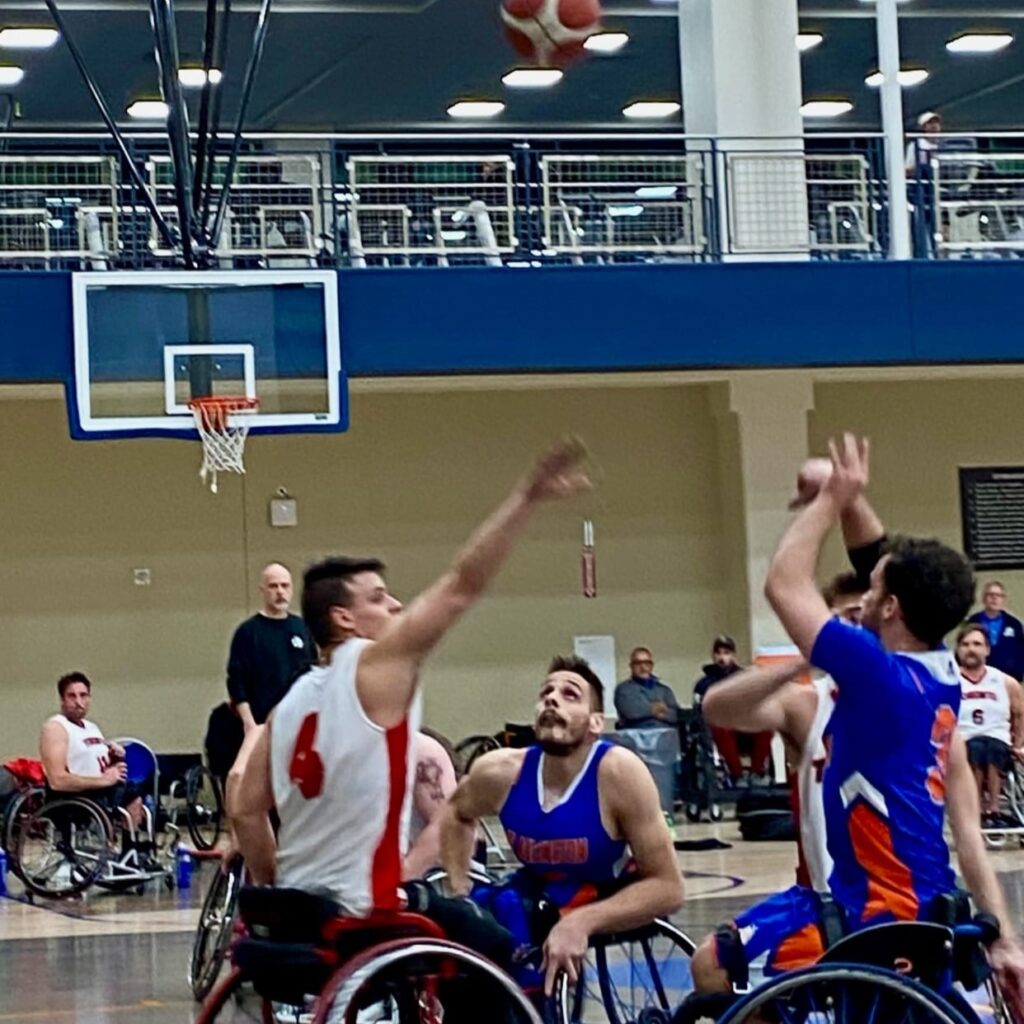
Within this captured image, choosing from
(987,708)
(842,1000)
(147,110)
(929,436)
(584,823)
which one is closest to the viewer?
(842,1000)

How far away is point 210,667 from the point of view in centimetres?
1908

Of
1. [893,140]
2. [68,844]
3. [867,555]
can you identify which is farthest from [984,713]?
[867,555]

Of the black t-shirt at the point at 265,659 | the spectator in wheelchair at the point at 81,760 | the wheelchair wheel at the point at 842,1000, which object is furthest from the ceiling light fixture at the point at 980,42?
the wheelchair wheel at the point at 842,1000

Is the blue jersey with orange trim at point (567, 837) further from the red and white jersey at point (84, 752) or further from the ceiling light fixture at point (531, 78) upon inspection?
the ceiling light fixture at point (531, 78)

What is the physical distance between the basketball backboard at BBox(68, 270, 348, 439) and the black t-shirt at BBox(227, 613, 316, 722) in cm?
261

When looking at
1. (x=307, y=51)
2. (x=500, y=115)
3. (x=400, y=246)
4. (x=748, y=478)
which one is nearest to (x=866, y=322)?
(x=748, y=478)

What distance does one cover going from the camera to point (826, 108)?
27.7m

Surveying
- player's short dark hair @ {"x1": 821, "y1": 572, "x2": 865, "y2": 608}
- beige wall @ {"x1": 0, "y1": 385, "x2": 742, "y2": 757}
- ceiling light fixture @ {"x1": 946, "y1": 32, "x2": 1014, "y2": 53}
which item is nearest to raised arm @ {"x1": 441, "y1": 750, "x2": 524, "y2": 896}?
player's short dark hair @ {"x1": 821, "y1": 572, "x2": 865, "y2": 608}

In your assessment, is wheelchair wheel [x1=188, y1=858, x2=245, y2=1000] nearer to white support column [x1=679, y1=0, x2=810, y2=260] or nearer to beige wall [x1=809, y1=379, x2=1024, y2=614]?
white support column [x1=679, y1=0, x2=810, y2=260]

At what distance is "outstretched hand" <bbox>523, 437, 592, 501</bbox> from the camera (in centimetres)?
486

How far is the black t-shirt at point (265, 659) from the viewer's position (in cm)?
1161

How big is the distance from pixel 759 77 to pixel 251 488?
5.46 metres

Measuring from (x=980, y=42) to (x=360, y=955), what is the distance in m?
21.2

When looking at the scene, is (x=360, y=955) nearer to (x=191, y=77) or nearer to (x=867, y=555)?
(x=867, y=555)
